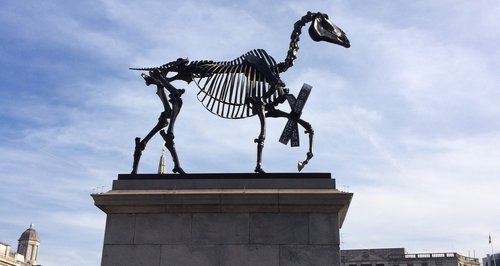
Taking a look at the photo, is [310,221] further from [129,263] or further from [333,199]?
[129,263]

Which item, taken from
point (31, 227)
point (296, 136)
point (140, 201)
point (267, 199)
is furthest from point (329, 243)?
point (31, 227)

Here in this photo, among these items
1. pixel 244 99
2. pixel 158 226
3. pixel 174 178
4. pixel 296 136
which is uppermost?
pixel 244 99

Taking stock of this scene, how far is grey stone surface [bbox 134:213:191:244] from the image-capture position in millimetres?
12039

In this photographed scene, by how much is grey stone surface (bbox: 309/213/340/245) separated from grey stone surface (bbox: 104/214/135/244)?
3.70 meters

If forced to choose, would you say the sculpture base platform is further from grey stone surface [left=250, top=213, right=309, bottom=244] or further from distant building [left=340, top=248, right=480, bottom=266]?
distant building [left=340, top=248, right=480, bottom=266]

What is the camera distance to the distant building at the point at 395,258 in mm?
82062

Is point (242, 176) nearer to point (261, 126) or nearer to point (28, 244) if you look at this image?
point (261, 126)

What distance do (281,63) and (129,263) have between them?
19.7 ft

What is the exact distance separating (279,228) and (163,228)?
94.1 inches

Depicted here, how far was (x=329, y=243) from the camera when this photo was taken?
38.3ft

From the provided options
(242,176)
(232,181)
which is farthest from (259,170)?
(232,181)

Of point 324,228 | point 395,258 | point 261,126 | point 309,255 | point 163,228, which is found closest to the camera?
point 309,255

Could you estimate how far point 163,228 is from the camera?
12.1 m

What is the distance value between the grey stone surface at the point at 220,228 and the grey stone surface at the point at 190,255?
149 mm
